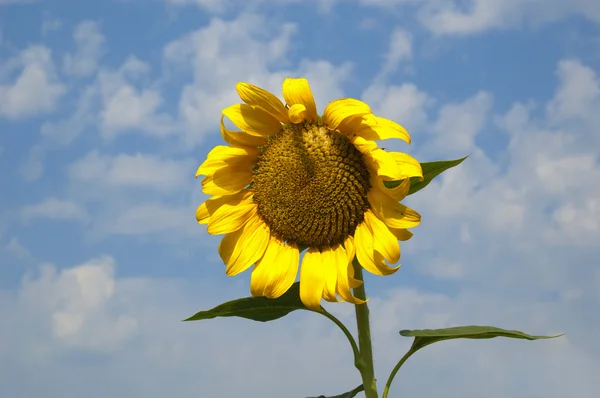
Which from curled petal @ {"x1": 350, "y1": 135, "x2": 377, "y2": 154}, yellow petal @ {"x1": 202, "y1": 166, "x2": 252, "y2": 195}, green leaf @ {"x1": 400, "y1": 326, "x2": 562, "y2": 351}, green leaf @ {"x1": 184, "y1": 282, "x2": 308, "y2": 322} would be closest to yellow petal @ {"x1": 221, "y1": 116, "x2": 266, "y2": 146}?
yellow petal @ {"x1": 202, "y1": 166, "x2": 252, "y2": 195}

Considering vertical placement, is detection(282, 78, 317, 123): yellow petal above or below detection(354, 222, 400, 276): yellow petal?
above

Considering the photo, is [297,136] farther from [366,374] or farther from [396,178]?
[366,374]

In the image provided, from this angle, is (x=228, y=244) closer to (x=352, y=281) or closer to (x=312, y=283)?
(x=312, y=283)

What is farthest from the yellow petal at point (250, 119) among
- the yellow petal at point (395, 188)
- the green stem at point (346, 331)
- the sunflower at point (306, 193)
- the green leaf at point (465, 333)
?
the green leaf at point (465, 333)

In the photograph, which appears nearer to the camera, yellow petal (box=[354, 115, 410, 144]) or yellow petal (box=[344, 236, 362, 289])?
yellow petal (box=[354, 115, 410, 144])

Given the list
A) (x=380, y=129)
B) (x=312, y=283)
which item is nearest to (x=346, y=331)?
(x=312, y=283)

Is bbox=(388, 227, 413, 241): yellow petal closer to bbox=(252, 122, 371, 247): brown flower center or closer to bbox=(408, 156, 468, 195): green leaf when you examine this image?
bbox=(252, 122, 371, 247): brown flower center

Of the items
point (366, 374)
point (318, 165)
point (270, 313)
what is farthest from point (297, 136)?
point (366, 374)
